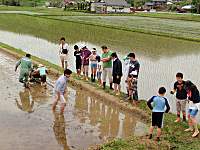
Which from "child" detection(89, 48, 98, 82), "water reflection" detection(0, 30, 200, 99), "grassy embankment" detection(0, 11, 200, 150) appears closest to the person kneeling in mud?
"child" detection(89, 48, 98, 82)

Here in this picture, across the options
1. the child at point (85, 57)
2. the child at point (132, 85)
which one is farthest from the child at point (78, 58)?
the child at point (132, 85)

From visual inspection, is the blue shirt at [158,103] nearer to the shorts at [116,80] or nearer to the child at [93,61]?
the shorts at [116,80]

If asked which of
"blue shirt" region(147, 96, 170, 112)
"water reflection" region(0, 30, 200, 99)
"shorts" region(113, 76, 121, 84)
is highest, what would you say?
"blue shirt" region(147, 96, 170, 112)

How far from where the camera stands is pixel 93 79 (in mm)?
14211

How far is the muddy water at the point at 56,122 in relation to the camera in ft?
27.8

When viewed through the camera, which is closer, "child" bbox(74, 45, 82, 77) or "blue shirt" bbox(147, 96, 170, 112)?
"blue shirt" bbox(147, 96, 170, 112)

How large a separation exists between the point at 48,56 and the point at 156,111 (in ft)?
42.5

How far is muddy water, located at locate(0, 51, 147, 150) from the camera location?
847 cm

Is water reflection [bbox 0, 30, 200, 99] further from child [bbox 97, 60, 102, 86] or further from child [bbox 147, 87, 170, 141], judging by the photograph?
child [bbox 147, 87, 170, 141]

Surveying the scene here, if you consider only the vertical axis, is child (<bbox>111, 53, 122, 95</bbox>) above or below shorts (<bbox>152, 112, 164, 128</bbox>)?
above

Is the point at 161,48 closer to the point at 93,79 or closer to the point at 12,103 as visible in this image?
the point at 93,79

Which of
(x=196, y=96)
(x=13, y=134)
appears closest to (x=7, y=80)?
(x=13, y=134)

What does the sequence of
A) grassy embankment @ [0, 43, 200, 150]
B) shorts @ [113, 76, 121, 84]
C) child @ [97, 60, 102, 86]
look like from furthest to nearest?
child @ [97, 60, 102, 86] < shorts @ [113, 76, 121, 84] < grassy embankment @ [0, 43, 200, 150]

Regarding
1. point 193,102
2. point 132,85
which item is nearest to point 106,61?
point 132,85
